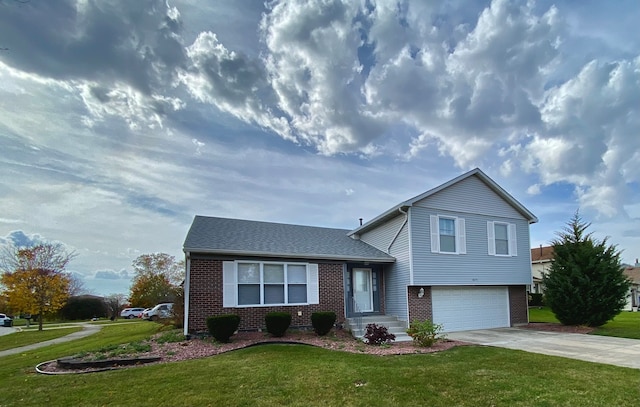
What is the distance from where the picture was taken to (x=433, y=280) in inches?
585

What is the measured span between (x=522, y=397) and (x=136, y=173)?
13.8 meters

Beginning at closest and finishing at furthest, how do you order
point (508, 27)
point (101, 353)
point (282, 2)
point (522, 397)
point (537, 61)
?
point (522, 397) < point (101, 353) < point (282, 2) < point (508, 27) < point (537, 61)

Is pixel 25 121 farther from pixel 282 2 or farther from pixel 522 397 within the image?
pixel 522 397

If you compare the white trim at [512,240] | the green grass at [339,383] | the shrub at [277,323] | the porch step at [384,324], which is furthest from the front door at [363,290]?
the white trim at [512,240]

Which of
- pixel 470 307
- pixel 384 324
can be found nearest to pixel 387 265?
pixel 384 324

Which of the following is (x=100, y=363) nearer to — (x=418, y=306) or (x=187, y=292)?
(x=187, y=292)

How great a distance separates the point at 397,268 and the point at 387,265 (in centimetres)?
73

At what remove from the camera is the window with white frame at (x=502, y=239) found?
16719 mm

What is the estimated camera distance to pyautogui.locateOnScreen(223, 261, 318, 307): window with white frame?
1293cm

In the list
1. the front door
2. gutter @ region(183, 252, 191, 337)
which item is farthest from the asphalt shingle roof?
the front door

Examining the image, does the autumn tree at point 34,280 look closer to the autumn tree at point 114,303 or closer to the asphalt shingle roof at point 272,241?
the autumn tree at point 114,303

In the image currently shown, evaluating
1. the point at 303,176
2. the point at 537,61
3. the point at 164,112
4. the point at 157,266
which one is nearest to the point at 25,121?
the point at 164,112

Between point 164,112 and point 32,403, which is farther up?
point 164,112

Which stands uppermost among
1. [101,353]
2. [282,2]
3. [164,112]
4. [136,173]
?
[282,2]
